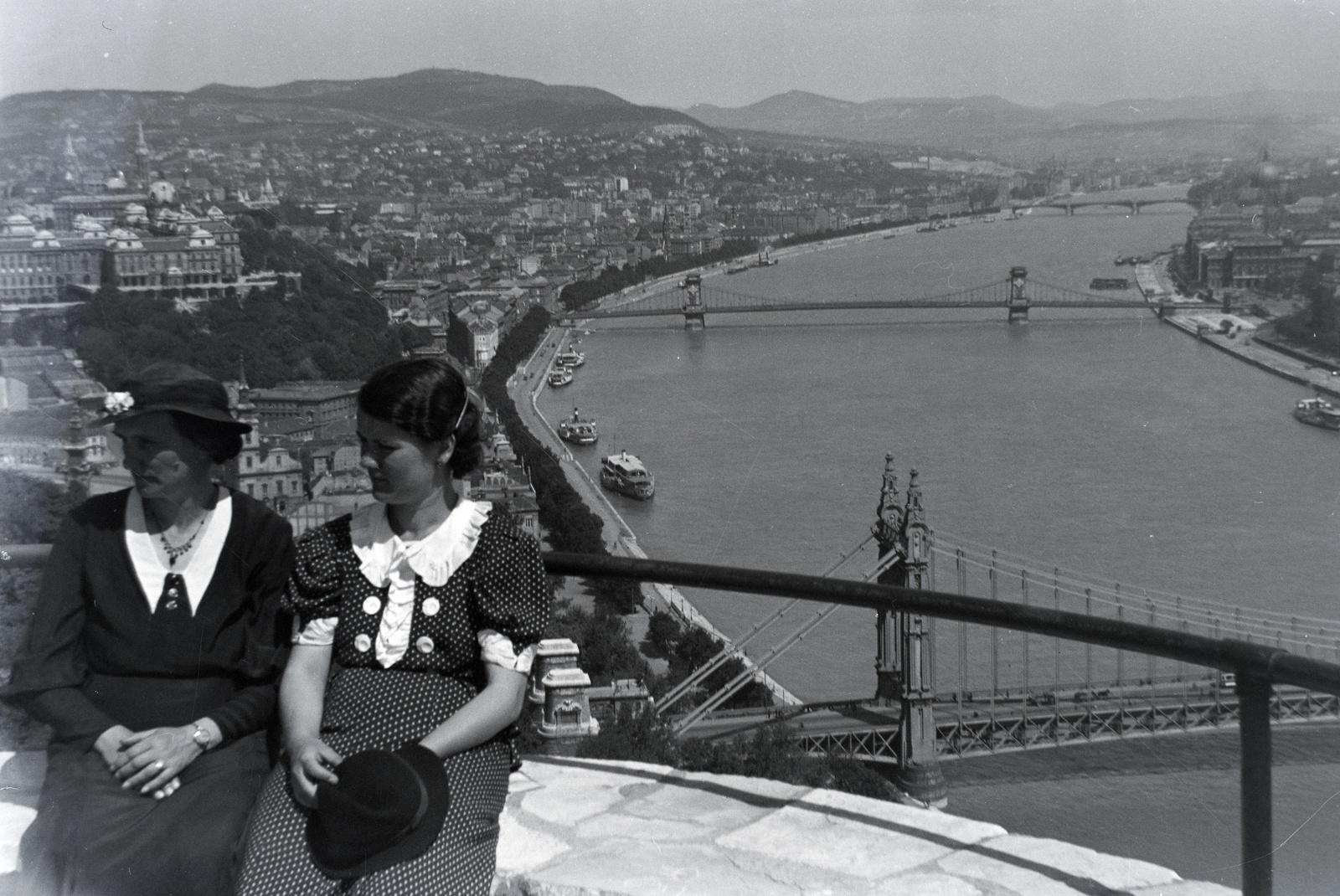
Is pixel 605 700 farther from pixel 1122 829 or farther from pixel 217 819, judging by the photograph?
pixel 1122 829

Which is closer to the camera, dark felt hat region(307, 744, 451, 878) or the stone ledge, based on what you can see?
dark felt hat region(307, 744, 451, 878)

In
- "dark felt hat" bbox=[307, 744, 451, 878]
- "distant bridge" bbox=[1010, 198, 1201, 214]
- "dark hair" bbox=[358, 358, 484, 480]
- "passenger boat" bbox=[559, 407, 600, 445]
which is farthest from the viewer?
"distant bridge" bbox=[1010, 198, 1201, 214]

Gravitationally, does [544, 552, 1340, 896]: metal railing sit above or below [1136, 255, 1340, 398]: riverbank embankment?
above

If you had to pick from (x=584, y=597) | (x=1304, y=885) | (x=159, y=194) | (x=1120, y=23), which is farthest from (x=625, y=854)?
(x=1120, y=23)

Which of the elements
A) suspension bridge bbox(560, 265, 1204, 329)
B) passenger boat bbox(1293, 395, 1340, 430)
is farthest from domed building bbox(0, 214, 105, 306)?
suspension bridge bbox(560, 265, 1204, 329)

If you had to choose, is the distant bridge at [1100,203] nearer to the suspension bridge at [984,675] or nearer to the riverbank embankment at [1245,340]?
the riverbank embankment at [1245,340]

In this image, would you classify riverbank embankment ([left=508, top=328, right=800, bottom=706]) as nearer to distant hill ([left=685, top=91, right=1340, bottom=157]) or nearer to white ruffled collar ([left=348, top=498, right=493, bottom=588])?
distant hill ([left=685, top=91, right=1340, bottom=157])
